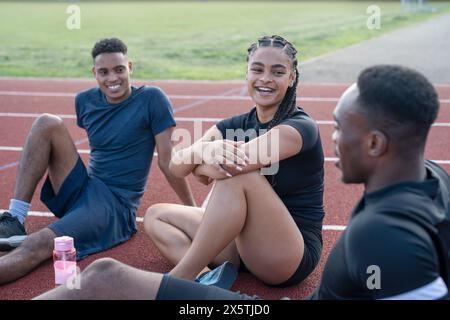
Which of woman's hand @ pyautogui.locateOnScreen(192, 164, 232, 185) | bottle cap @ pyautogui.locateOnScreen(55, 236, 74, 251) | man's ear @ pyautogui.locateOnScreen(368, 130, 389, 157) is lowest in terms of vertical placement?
bottle cap @ pyautogui.locateOnScreen(55, 236, 74, 251)

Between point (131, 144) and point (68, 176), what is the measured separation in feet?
1.50

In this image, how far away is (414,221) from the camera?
6.31 ft

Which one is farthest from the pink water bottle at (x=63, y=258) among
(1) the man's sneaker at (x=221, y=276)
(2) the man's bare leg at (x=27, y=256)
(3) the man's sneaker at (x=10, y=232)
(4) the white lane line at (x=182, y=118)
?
(4) the white lane line at (x=182, y=118)

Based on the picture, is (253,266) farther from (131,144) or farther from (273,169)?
Answer: (131,144)

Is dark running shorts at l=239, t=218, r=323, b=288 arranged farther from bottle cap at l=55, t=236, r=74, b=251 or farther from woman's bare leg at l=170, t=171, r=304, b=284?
bottle cap at l=55, t=236, r=74, b=251

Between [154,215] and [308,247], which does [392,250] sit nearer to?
[308,247]

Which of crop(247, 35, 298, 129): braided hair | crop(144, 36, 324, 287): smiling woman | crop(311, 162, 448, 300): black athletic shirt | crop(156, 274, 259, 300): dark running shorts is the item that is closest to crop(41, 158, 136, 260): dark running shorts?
crop(144, 36, 324, 287): smiling woman

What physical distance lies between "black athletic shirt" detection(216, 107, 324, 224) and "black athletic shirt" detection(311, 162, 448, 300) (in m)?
1.23

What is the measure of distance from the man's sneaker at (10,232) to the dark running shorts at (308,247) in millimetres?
1608

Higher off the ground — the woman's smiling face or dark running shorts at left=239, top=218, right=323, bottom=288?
the woman's smiling face

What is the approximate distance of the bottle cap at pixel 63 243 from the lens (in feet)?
12.1

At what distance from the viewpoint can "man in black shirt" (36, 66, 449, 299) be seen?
73.7 inches

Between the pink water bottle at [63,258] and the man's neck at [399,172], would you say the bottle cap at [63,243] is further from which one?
the man's neck at [399,172]
